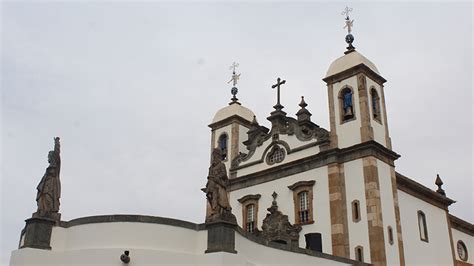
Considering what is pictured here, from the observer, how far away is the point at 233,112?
111 ft

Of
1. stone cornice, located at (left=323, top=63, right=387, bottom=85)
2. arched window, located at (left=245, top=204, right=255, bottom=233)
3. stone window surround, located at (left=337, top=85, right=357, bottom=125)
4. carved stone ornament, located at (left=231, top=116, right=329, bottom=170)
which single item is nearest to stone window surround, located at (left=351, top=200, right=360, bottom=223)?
carved stone ornament, located at (left=231, top=116, right=329, bottom=170)

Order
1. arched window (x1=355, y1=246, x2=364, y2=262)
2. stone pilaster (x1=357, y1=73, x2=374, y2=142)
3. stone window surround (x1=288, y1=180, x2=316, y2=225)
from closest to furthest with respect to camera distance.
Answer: arched window (x1=355, y1=246, x2=364, y2=262) → stone pilaster (x1=357, y1=73, x2=374, y2=142) → stone window surround (x1=288, y1=180, x2=316, y2=225)

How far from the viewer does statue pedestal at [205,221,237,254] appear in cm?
1678

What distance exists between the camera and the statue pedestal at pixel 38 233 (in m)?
16.9

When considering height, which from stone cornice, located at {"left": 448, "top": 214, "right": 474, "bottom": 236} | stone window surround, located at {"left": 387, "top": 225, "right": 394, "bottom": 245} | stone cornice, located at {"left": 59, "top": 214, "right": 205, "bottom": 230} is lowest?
stone cornice, located at {"left": 59, "top": 214, "right": 205, "bottom": 230}

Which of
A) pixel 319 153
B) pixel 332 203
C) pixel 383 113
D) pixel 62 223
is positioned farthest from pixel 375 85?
pixel 62 223

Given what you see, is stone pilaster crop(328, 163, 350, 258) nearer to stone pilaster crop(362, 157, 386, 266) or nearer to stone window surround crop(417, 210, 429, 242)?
stone pilaster crop(362, 157, 386, 266)

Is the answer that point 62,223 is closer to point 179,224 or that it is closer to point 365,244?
point 179,224

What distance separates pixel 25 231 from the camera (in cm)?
1752

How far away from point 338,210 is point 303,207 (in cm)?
215

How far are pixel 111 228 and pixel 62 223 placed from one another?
5.66ft

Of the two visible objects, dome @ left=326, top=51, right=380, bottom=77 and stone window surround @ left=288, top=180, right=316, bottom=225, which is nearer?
stone window surround @ left=288, top=180, right=316, bottom=225

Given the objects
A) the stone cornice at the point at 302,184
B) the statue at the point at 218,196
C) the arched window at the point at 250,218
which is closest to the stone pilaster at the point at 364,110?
the stone cornice at the point at 302,184

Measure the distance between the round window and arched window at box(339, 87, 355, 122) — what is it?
499 inches
